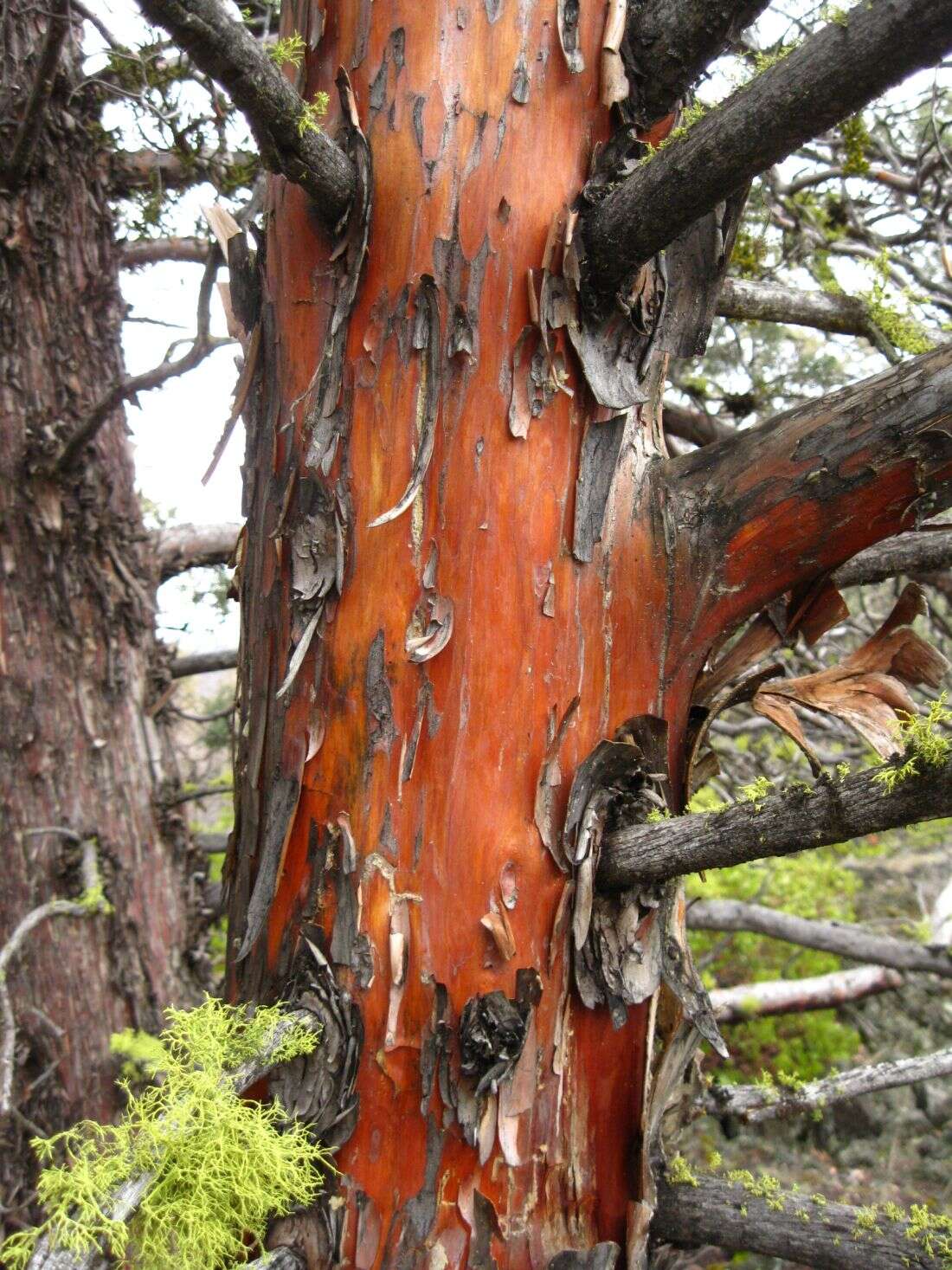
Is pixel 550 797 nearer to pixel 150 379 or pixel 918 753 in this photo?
pixel 918 753

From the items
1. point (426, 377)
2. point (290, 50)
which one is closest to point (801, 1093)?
point (426, 377)

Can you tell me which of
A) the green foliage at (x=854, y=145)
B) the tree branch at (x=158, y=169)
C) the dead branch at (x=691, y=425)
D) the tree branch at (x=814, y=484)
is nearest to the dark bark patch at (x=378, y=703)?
the tree branch at (x=814, y=484)

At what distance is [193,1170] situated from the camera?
126 cm

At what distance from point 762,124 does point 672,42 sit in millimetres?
401

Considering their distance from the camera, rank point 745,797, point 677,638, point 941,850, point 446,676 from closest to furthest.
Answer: point 745,797
point 446,676
point 677,638
point 941,850

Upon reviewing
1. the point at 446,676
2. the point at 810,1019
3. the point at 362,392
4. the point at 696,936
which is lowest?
the point at 810,1019

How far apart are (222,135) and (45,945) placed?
2659 mm

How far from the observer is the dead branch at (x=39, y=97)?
275 centimetres

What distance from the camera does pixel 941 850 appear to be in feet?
23.1

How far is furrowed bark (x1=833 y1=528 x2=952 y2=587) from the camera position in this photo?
74.0 inches

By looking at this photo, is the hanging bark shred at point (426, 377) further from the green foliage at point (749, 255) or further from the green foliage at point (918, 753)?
the green foliage at point (749, 255)

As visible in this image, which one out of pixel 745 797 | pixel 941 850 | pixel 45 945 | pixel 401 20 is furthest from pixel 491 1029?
pixel 941 850

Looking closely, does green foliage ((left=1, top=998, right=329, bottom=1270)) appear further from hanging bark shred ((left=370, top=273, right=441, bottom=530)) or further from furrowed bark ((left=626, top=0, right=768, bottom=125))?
furrowed bark ((left=626, top=0, right=768, bottom=125))

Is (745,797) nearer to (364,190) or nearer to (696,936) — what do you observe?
(364,190)
